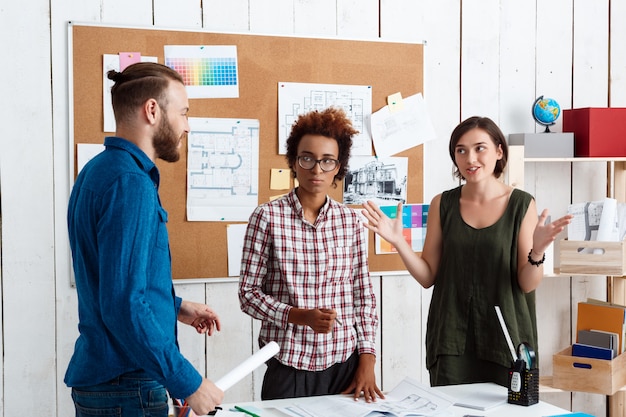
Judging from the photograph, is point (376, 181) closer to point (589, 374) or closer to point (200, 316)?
point (589, 374)

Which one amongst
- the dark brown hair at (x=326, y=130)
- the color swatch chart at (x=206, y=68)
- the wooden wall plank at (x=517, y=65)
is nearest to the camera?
the dark brown hair at (x=326, y=130)

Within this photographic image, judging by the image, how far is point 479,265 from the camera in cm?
243

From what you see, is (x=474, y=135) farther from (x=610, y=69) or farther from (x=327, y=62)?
(x=610, y=69)

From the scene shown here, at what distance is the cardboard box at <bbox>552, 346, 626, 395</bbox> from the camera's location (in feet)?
9.43

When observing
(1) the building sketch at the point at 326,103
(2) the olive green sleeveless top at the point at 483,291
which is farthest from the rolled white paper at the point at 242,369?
(1) the building sketch at the point at 326,103

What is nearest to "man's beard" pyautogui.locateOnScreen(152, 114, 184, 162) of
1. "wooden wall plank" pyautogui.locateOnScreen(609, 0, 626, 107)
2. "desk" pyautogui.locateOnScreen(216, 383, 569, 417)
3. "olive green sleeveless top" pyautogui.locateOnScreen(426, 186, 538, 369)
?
"desk" pyautogui.locateOnScreen(216, 383, 569, 417)

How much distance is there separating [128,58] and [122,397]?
70.2 inches

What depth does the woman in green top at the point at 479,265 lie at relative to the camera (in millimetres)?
2395

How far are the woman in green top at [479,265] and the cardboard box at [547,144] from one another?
91 cm

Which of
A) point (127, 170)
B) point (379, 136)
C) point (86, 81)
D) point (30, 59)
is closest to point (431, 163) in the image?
point (379, 136)

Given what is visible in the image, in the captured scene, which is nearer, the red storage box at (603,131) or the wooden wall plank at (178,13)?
the wooden wall plank at (178,13)

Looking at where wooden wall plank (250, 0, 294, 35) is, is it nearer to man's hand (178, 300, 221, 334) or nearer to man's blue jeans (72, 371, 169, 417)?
man's hand (178, 300, 221, 334)

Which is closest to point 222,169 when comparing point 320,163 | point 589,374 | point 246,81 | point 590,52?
point 246,81

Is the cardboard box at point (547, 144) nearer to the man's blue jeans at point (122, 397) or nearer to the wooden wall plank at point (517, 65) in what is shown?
the wooden wall plank at point (517, 65)
